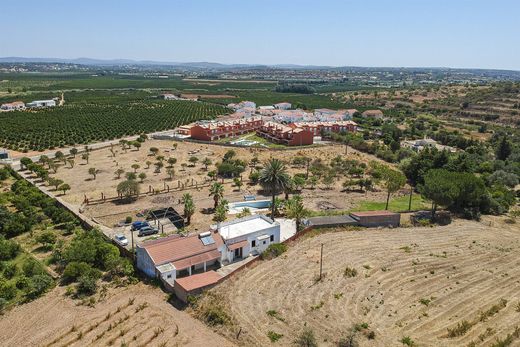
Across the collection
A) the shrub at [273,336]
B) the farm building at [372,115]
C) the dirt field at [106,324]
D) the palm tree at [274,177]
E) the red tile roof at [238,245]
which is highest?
the palm tree at [274,177]

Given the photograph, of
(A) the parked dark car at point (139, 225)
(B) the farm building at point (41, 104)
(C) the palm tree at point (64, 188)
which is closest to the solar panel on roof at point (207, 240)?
(A) the parked dark car at point (139, 225)

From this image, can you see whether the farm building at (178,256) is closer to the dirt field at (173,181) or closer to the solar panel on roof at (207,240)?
the solar panel on roof at (207,240)

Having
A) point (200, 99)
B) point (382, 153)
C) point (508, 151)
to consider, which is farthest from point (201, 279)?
point (200, 99)

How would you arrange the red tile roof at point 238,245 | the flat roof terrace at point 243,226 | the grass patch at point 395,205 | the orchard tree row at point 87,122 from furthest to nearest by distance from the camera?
the orchard tree row at point 87,122
the grass patch at point 395,205
the flat roof terrace at point 243,226
the red tile roof at point 238,245

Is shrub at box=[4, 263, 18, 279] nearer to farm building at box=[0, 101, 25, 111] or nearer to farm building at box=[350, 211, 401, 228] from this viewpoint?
farm building at box=[350, 211, 401, 228]

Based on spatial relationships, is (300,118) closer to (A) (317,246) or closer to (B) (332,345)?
(A) (317,246)

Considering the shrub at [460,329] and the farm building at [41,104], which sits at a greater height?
the shrub at [460,329]

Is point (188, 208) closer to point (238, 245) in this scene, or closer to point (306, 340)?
point (238, 245)
